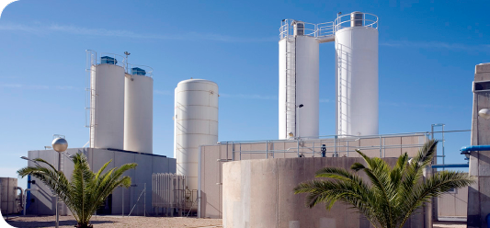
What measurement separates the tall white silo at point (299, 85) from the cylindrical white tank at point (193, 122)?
5.95m

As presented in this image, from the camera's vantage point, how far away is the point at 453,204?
2853 cm

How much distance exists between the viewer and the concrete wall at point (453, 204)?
1114 inches

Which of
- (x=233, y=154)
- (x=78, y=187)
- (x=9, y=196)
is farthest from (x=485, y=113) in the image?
(x=9, y=196)

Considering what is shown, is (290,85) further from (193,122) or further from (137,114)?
(137,114)

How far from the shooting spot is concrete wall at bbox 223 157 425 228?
15.8m

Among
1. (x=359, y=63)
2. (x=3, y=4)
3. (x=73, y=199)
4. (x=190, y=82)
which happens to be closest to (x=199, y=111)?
(x=190, y=82)

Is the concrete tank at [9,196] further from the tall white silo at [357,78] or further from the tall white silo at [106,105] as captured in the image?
the tall white silo at [357,78]

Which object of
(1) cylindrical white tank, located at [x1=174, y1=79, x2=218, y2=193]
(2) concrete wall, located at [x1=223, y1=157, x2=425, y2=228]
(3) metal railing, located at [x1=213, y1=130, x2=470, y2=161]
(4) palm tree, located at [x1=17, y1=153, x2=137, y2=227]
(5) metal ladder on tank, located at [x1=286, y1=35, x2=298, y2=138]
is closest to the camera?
(2) concrete wall, located at [x1=223, y1=157, x2=425, y2=228]

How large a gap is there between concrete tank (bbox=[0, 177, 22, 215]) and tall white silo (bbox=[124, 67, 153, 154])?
8.26 metres

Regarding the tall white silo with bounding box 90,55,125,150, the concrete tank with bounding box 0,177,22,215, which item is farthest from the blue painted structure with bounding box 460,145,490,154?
the concrete tank with bounding box 0,177,22,215

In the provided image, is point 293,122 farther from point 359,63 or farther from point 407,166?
point 407,166

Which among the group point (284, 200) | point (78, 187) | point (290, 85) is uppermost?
point (290, 85)

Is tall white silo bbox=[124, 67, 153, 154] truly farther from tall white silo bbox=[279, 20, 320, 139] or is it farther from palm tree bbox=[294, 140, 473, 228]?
palm tree bbox=[294, 140, 473, 228]

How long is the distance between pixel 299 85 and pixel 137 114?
15572mm
